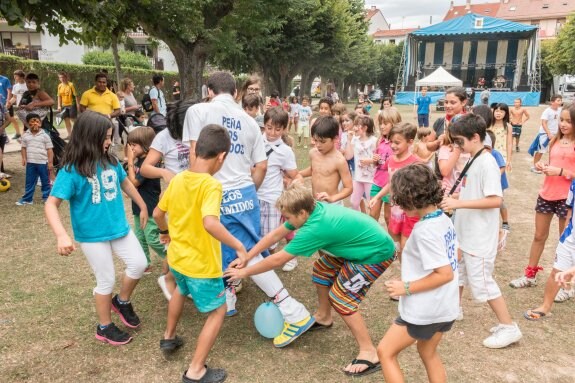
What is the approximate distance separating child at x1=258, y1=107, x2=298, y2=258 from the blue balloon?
0.92 m

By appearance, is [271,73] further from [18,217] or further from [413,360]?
→ [413,360]

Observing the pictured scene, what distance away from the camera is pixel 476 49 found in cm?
4322

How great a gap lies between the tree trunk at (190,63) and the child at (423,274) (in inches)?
525

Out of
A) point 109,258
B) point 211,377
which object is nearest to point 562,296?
point 211,377

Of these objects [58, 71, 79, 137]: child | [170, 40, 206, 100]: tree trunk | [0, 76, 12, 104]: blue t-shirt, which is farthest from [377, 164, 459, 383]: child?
[170, 40, 206, 100]: tree trunk

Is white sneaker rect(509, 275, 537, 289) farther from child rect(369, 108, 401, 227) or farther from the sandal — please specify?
child rect(369, 108, 401, 227)

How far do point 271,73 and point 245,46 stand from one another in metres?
5.63

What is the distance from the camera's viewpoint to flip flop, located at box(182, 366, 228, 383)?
2920mm

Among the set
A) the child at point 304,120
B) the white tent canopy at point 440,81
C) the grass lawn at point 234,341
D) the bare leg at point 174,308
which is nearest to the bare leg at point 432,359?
the grass lawn at point 234,341

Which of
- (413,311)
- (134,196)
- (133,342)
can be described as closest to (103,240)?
(134,196)

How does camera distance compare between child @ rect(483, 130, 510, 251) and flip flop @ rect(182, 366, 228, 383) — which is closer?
flip flop @ rect(182, 366, 228, 383)

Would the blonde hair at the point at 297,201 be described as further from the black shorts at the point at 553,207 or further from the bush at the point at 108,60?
the bush at the point at 108,60

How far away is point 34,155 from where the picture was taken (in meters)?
7.02

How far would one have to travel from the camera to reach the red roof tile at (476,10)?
260ft
